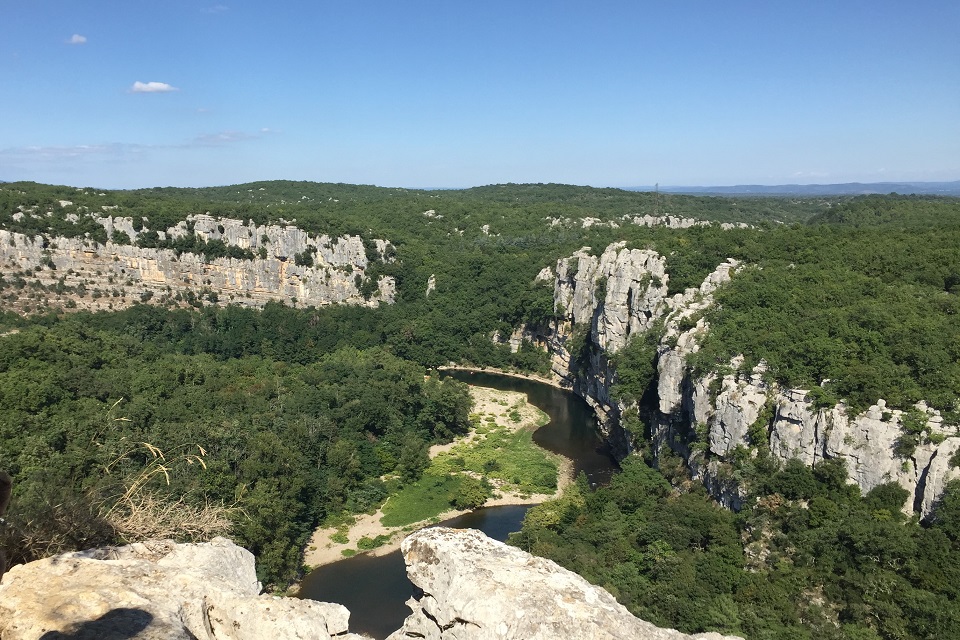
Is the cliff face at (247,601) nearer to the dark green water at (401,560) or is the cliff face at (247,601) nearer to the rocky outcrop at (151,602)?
the rocky outcrop at (151,602)

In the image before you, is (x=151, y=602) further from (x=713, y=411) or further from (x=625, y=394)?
(x=625, y=394)

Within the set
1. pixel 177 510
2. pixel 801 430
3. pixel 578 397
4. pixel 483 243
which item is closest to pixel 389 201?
pixel 483 243

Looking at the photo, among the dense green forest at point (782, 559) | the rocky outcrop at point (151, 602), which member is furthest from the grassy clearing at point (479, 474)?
the rocky outcrop at point (151, 602)

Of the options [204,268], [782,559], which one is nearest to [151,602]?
[782,559]

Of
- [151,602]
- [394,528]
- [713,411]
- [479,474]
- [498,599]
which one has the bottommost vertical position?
[394,528]

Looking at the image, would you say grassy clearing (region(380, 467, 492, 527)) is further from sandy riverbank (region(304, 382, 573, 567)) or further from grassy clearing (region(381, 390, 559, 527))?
sandy riverbank (region(304, 382, 573, 567))
